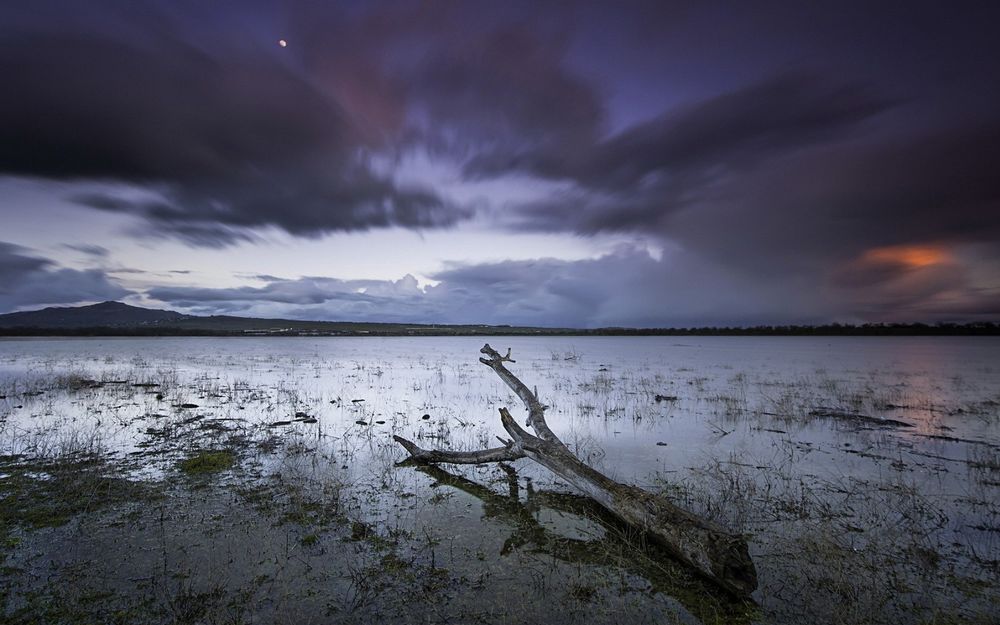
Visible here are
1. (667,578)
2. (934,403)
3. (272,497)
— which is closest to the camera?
(667,578)

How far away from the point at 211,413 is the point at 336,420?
16.1 feet

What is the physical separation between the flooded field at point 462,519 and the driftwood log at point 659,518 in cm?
25

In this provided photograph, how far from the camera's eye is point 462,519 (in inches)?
290

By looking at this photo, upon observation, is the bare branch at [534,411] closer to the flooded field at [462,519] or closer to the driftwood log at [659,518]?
the driftwood log at [659,518]

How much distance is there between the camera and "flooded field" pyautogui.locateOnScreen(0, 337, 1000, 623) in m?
4.98

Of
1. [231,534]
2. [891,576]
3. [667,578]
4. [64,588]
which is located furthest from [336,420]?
[891,576]

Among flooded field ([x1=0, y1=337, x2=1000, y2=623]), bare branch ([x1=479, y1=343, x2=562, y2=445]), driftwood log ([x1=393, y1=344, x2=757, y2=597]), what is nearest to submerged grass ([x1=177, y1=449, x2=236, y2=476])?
flooded field ([x1=0, y1=337, x2=1000, y2=623])

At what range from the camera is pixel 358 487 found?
28.6 ft

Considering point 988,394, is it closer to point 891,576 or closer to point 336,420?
point 891,576

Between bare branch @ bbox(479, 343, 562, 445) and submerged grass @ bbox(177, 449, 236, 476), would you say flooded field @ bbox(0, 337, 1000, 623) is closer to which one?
submerged grass @ bbox(177, 449, 236, 476)

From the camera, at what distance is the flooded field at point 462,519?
498 cm

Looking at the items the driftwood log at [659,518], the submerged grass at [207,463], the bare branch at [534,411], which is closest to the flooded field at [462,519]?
the submerged grass at [207,463]

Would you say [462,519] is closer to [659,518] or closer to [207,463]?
[659,518]

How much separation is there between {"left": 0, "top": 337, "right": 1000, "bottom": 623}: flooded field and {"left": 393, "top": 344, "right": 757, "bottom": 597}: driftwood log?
0.25 meters
